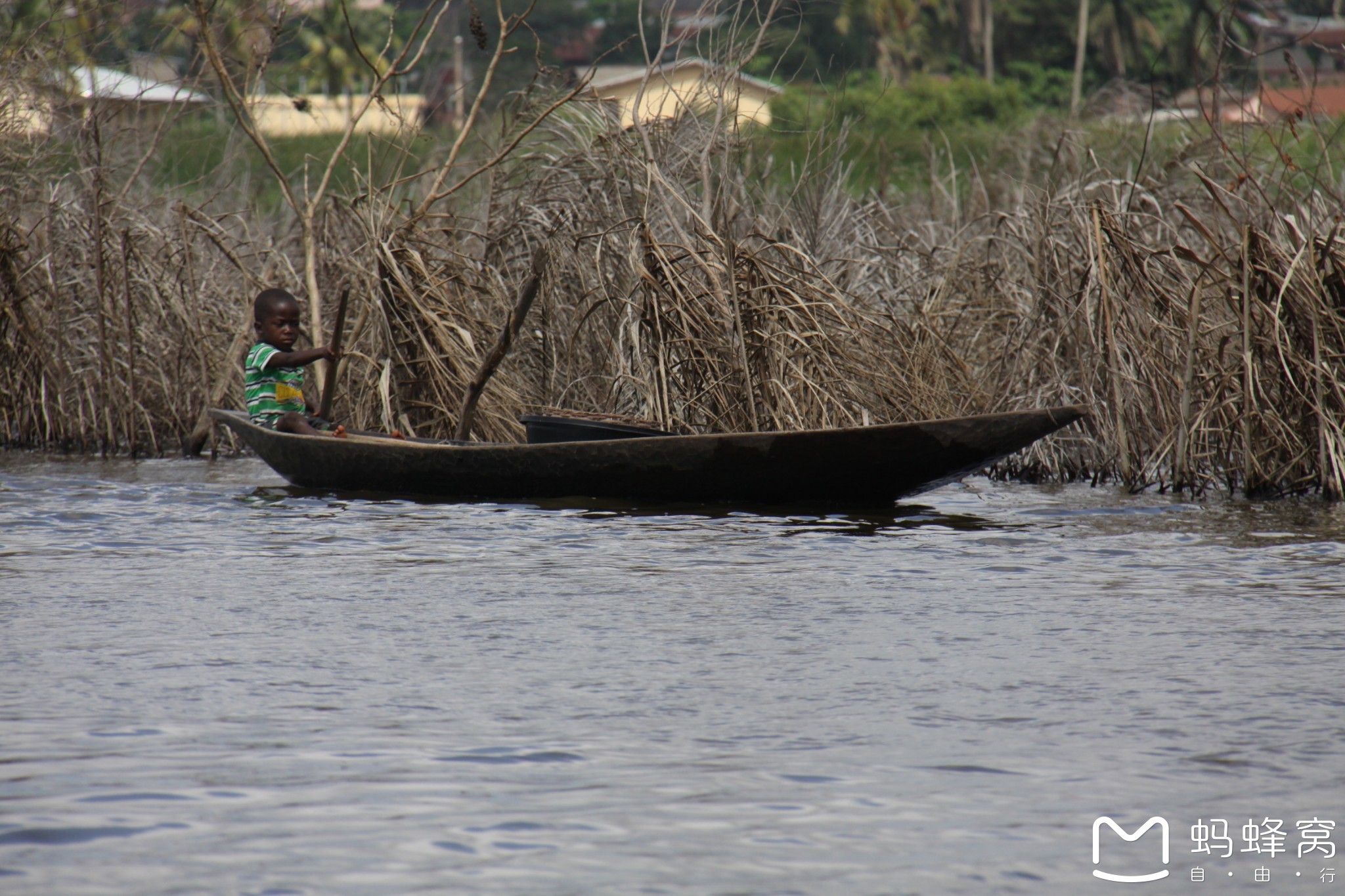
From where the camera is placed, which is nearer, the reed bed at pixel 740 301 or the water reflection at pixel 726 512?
the water reflection at pixel 726 512

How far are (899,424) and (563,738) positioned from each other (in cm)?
385

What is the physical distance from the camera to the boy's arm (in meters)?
8.86

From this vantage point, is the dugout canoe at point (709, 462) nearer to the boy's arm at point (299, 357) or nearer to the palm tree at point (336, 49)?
the boy's arm at point (299, 357)

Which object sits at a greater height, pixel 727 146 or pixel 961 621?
pixel 727 146

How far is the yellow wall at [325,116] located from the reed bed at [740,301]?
2.19 ft

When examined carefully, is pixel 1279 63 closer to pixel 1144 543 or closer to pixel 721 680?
pixel 1144 543

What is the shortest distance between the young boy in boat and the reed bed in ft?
1.47

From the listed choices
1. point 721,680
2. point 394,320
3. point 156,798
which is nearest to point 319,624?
point 721,680

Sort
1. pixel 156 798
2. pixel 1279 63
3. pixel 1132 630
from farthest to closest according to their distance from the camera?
pixel 1279 63 → pixel 1132 630 → pixel 156 798

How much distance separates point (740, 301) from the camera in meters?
8.53

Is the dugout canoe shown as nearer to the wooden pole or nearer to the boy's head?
the boy's head

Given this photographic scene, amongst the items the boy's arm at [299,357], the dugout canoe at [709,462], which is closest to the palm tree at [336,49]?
the boy's arm at [299,357]

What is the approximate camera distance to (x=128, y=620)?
17.6 ft

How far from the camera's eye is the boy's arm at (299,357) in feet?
29.1
